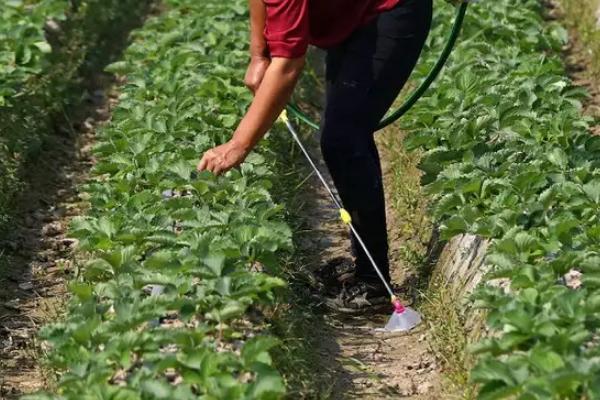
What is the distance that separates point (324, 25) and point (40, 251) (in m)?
2.37

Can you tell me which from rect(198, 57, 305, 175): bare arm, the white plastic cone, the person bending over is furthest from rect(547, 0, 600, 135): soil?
rect(198, 57, 305, 175): bare arm

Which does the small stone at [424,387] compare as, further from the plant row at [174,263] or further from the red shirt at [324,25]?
the red shirt at [324,25]

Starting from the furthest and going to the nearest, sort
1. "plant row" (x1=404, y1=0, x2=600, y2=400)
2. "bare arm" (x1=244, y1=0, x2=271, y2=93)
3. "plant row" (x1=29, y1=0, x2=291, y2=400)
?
"bare arm" (x1=244, y1=0, x2=271, y2=93) < "plant row" (x1=29, y1=0, x2=291, y2=400) < "plant row" (x1=404, y1=0, x2=600, y2=400)

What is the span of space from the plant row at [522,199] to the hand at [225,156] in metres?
1.00

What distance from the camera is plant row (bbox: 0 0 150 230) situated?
7.75 meters

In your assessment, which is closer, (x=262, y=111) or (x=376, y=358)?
(x=262, y=111)

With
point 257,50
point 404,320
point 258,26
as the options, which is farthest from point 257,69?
point 404,320

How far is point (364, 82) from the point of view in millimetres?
5480

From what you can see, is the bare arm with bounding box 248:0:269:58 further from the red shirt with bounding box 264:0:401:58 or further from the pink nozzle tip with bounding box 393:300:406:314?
the pink nozzle tip with bounding box 393:300:406:314

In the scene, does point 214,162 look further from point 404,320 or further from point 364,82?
point 404,320

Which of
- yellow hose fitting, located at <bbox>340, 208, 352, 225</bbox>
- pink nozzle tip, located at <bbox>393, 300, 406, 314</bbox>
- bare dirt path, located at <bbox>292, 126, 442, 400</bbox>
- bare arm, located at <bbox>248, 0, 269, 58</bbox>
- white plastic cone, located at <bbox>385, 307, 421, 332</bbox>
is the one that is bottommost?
bare dirt path, located at <bbox>292, 126, 442, 400</bbox>

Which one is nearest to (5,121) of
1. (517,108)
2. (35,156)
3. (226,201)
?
(35,156)

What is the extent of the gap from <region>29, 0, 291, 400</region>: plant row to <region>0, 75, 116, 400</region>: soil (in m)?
0.26

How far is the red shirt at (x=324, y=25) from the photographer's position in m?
4.86
